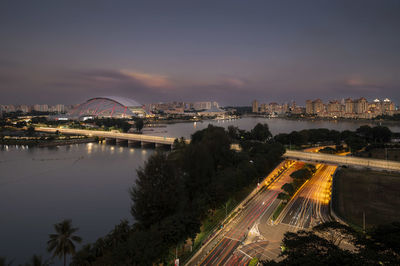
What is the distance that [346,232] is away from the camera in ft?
13.2

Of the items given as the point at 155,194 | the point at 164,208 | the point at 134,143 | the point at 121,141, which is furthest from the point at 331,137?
the point at 121,141

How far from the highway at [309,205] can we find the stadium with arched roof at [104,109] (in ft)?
123

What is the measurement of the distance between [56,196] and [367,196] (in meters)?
11.4

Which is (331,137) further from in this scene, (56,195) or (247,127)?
(56,195)

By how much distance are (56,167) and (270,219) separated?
12.3 m

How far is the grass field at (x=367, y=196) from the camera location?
22.0 feet

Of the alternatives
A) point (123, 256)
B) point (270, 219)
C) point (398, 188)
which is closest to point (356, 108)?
point (398, 188)

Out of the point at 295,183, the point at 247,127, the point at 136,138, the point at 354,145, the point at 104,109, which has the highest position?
the point at 104,109

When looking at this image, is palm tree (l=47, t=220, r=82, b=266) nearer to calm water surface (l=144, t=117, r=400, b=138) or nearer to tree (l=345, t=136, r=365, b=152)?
tree (l=345, t=136, r=365, b=152)

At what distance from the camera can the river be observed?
700 cm

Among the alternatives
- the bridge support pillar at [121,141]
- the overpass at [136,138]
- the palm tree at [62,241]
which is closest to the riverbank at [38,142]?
the overpass at [136,138]

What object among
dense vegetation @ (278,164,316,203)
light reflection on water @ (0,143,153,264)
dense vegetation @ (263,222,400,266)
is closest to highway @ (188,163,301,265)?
dense vegetation @ (278,164,316,203)

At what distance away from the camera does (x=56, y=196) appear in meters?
9.73

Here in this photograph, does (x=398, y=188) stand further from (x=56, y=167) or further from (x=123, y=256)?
(x=56, y=167)
